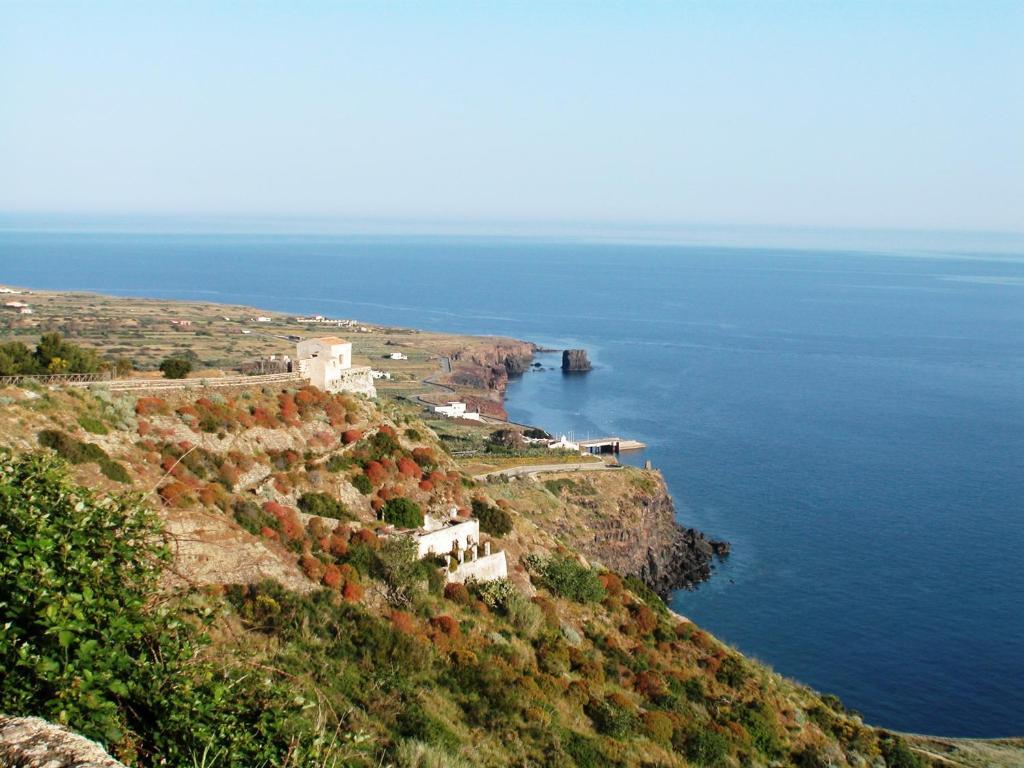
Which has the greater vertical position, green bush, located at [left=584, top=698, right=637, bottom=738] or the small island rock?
green bush, located at [left=584, top=698, right=637, bottom=738]

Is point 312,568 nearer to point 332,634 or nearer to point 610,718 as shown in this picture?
point 332,634

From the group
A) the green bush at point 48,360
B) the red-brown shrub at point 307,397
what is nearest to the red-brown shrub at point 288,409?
the red-brown shrub at point 307,397

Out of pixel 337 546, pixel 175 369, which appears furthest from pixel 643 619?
pixel 175 369

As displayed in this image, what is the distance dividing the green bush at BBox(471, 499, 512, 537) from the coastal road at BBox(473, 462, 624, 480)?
20974 mm

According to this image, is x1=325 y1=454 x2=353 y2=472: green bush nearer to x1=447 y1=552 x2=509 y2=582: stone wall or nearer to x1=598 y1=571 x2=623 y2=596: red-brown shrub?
x1=447 y1=552 x2=509 y2=582: stone wall

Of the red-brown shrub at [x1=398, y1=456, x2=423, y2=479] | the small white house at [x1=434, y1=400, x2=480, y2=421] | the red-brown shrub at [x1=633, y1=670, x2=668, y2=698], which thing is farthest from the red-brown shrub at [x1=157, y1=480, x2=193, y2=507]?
the small white house at [x1=434, y1=400, x2=480, y2=421]

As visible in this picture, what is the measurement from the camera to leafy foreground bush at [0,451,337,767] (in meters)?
9.95

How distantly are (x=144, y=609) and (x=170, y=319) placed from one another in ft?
425

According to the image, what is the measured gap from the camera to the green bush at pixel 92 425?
1094 inches

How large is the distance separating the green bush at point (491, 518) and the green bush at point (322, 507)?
5775mm

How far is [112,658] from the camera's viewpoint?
10633 mm

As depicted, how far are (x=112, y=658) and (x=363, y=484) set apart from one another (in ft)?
73.2

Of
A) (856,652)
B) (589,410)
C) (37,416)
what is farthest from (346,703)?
(589,410)

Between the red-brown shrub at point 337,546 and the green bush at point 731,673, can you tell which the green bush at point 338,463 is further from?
the green bush at point 731,673
